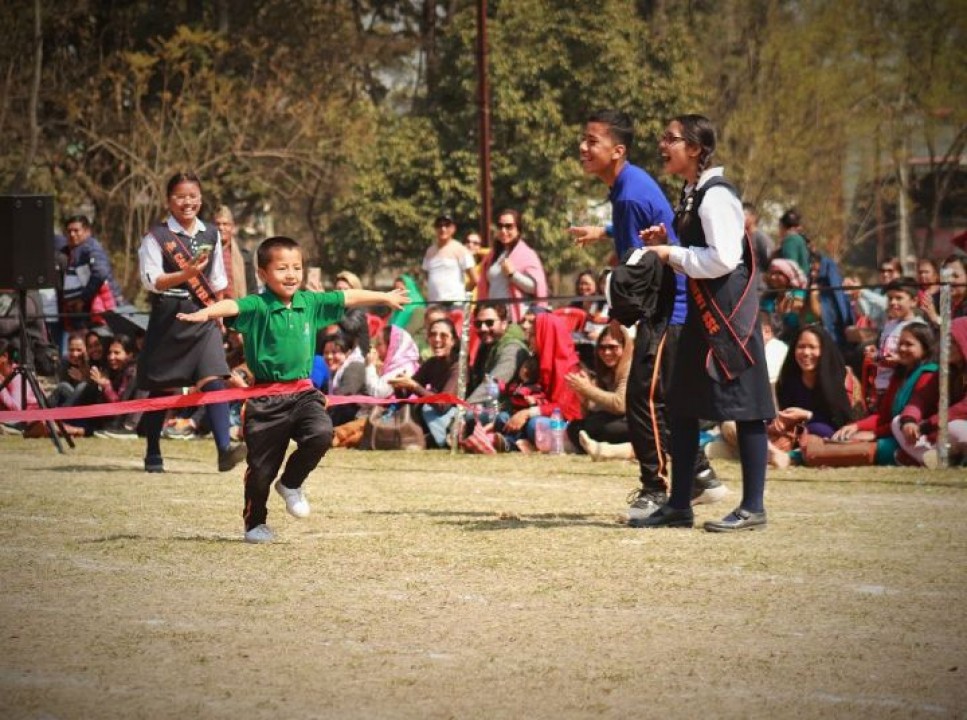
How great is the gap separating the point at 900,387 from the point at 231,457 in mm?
4819

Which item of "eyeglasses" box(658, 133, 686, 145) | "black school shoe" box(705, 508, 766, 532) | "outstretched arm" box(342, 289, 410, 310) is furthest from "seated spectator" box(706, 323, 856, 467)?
"outstretched arm" box(342, 289, 410, 310)

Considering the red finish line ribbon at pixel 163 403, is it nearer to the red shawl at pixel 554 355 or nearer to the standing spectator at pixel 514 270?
the red shawl at pixel 554 355

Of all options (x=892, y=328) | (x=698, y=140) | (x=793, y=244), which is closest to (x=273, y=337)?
(x=698, y=140)

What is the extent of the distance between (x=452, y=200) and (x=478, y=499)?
23.5 metres

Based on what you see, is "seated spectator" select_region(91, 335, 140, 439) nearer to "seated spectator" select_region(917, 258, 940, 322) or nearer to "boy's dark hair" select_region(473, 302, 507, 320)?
"boy's dark hair" select_region(473, 302, 507, 320)

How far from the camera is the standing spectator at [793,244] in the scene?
15273 mm

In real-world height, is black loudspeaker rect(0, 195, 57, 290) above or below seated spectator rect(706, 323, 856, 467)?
above

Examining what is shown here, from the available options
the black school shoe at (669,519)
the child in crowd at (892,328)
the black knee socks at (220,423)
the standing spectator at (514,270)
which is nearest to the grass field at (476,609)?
the black school shoe at (669,519)

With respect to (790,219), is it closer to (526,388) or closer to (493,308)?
(493,308)

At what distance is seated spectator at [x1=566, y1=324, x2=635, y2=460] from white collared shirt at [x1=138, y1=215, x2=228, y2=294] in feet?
8.97

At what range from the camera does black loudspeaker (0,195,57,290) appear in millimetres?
13039

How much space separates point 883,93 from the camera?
38656mm

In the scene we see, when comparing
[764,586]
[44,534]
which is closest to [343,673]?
[764,586]

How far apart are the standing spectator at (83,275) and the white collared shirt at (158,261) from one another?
6.02m
